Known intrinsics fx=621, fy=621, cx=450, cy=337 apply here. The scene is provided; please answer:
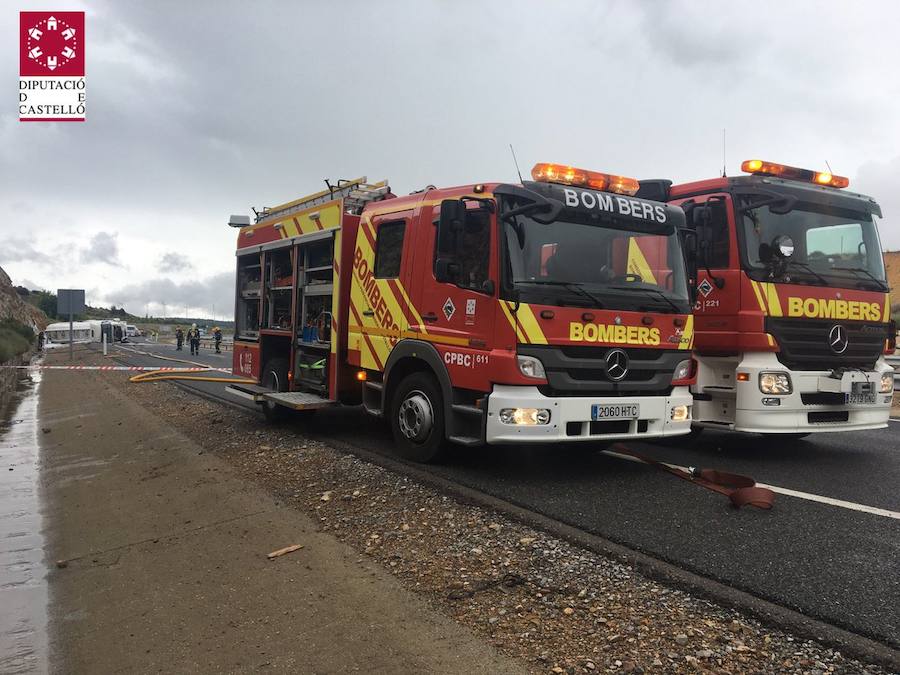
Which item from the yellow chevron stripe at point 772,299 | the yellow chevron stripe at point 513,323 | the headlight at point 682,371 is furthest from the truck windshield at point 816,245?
the yellow chevron stripe at point 513,323

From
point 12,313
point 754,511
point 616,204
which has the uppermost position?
point 12,313

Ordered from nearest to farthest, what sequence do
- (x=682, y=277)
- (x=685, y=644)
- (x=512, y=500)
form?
(x=685, y=644), (x=512, y=500), (x=682, y=277)

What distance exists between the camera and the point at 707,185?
6.45 m

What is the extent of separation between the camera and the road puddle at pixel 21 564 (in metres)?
3.64

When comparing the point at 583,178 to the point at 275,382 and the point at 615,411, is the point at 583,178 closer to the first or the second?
the point at 615,411

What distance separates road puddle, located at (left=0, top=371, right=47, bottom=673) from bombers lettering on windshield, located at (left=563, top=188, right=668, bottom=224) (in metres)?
4.86

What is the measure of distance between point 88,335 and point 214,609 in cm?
6284

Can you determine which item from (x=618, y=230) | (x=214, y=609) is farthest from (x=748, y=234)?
(x=214, y=609)

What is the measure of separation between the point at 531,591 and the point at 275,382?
6218 millimetres

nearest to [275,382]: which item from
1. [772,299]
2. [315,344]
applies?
[315,344]

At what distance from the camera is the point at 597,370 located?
520cm

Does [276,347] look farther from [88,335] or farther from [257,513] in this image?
[88,335]

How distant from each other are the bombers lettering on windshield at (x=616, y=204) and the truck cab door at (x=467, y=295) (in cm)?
75

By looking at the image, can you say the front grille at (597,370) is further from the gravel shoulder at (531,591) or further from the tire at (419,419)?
the gravel shoulder at (531,591)
